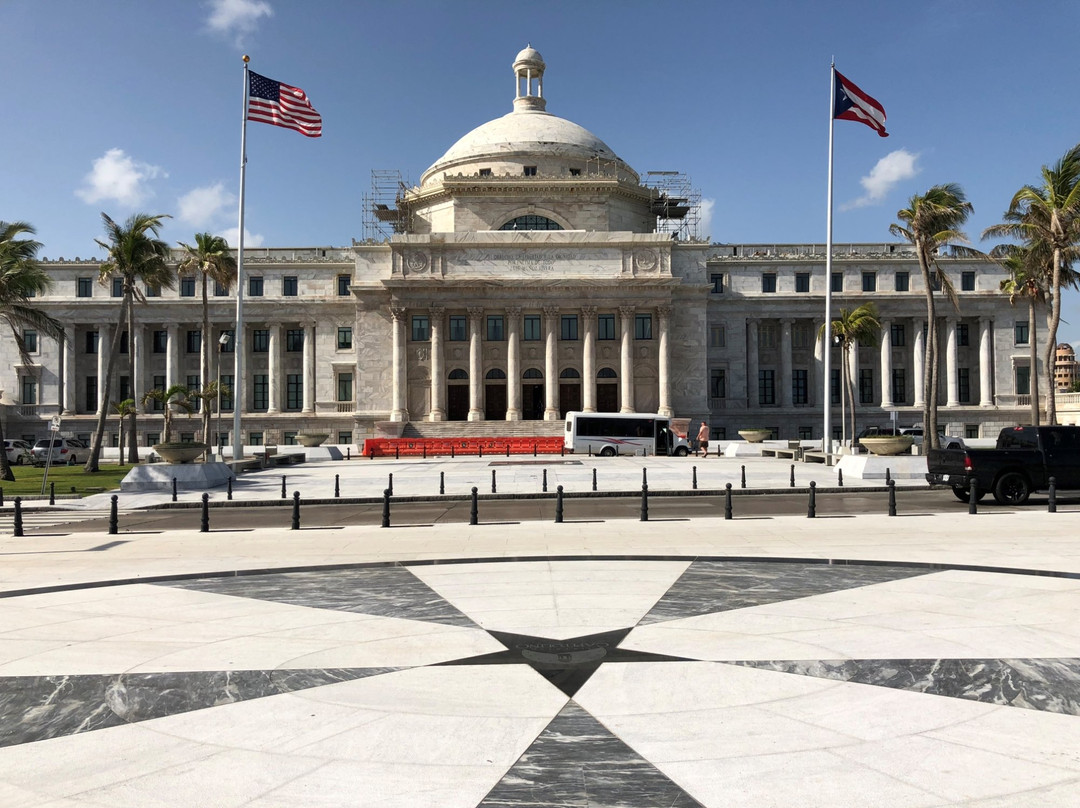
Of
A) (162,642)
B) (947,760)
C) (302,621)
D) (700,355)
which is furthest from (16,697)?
(700,355)

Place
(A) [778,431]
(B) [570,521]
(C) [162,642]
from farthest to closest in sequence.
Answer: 1. (A) [778,431]
2. (B) [570,521]
3. (C) [162,642]

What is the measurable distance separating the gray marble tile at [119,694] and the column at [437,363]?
2286 inches

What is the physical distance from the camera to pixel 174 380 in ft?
238

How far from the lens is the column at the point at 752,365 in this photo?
238ft

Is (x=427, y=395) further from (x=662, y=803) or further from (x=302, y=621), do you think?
(x=662, y=803)

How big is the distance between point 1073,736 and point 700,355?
64289 mm

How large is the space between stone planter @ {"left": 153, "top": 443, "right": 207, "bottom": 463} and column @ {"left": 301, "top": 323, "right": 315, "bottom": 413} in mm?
39120

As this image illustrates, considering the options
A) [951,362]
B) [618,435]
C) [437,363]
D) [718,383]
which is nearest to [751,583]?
[618,435]

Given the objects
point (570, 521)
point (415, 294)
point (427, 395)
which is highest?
point (415, 294)

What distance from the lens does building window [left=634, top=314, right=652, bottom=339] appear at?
67875 millimetres

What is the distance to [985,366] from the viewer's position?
72625mm

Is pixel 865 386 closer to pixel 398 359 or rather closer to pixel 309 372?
pixel 398 359

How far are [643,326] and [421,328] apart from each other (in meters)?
19.4

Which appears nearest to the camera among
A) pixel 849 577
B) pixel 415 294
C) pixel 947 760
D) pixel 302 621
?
pixel 947 760
